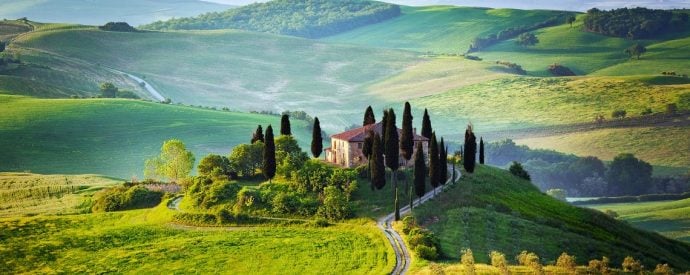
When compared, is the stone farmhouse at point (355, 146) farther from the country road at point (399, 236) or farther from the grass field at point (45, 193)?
the grass field at point (45, 193)

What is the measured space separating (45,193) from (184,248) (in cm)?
4160

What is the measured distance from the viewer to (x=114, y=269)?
2456 inches

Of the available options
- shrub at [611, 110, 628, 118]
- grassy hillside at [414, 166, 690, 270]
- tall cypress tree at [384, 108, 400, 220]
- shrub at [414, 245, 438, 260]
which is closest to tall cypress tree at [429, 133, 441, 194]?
grassy hillside at [414, 166, 690, 270]

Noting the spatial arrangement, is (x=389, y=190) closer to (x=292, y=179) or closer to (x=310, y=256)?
(x=292, y=179)

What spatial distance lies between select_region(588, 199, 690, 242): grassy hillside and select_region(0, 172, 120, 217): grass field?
78273 mm

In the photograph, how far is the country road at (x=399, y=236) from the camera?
2332 inches

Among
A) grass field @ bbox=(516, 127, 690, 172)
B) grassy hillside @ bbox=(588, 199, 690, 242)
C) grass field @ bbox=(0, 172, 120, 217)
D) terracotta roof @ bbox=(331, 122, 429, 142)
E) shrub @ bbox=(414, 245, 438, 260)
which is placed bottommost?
grassy hillside @ bbox=(588, 199, 690, 242)

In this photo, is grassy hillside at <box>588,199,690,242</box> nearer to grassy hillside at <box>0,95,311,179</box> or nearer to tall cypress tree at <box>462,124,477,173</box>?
tall cypress tree at <box>462,124,477,173</box>

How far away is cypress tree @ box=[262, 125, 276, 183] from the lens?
286ft

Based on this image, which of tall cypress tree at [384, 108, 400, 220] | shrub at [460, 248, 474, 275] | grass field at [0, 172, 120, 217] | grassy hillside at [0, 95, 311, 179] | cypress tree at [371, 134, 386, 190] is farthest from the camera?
grassy hillside at [0, 95, 311, 179]

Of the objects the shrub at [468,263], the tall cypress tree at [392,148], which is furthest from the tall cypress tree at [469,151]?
the shrub at [468,263]

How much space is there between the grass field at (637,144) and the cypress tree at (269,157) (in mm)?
104647

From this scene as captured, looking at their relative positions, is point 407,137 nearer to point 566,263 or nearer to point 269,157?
point 269,157

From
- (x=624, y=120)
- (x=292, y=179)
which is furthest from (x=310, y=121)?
(x=292, y=179)
